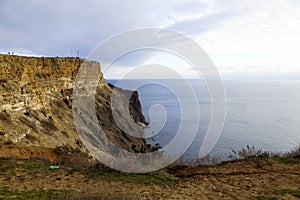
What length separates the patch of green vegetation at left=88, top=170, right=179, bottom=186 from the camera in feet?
26.0

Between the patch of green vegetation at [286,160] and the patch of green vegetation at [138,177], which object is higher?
the patch of green vegetation at [286,160]

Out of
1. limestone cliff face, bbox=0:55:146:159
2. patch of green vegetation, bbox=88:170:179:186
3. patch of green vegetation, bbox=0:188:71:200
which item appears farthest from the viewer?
limestone cliff face, bbox=0:55:146:159

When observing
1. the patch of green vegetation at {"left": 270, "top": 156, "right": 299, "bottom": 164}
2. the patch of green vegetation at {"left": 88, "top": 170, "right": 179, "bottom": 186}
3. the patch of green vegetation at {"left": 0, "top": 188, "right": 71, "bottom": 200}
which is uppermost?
the patch of green vegetation at {"left": 270, "top": 156, "right": 299, "bottom": 164}

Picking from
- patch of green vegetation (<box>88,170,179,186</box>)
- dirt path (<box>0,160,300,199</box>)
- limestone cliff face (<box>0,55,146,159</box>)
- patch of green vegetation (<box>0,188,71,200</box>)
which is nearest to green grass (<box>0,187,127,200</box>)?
patch of green vegetation (<box>0,188,71,200</box>)

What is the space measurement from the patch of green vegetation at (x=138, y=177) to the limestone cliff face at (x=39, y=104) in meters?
9.70

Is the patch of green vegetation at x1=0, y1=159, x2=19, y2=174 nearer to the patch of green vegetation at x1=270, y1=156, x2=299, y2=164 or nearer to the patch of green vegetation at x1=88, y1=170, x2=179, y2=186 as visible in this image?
the patch of green vegetation at x1=88, y1=170, x2=179, y2=186

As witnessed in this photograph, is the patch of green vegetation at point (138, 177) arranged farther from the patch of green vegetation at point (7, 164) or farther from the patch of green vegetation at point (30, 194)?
the patch of green vegetation at point (7, 164)

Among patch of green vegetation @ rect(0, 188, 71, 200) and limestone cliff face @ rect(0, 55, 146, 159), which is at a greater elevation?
limestone cliff face @ rect(0, 55, 146, 159)

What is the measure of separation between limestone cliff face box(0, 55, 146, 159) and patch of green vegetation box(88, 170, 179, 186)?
970 cm

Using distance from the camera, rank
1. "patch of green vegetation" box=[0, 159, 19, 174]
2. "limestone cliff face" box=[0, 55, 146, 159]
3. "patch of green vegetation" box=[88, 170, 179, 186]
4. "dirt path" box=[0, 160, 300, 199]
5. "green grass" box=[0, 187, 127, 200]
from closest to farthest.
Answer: "green grass" box=[0, 187, 127, 200]
"dirt path" box=[0, 160, 300, 199]
"patch of green vegetation" box=[88, 170, 179, 186]
"patch of green vegetation" box=[0, 159, 19, 174]
"limestone cliff face" box=[0, 55, 146, 159]

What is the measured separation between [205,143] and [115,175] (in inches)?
1298

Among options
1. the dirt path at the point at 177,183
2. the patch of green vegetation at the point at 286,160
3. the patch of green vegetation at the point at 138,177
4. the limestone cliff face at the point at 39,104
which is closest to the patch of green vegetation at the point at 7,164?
the dirt path at the point at 177,183

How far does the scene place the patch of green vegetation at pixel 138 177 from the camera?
794 centimetres

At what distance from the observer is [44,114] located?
29.5 meters
